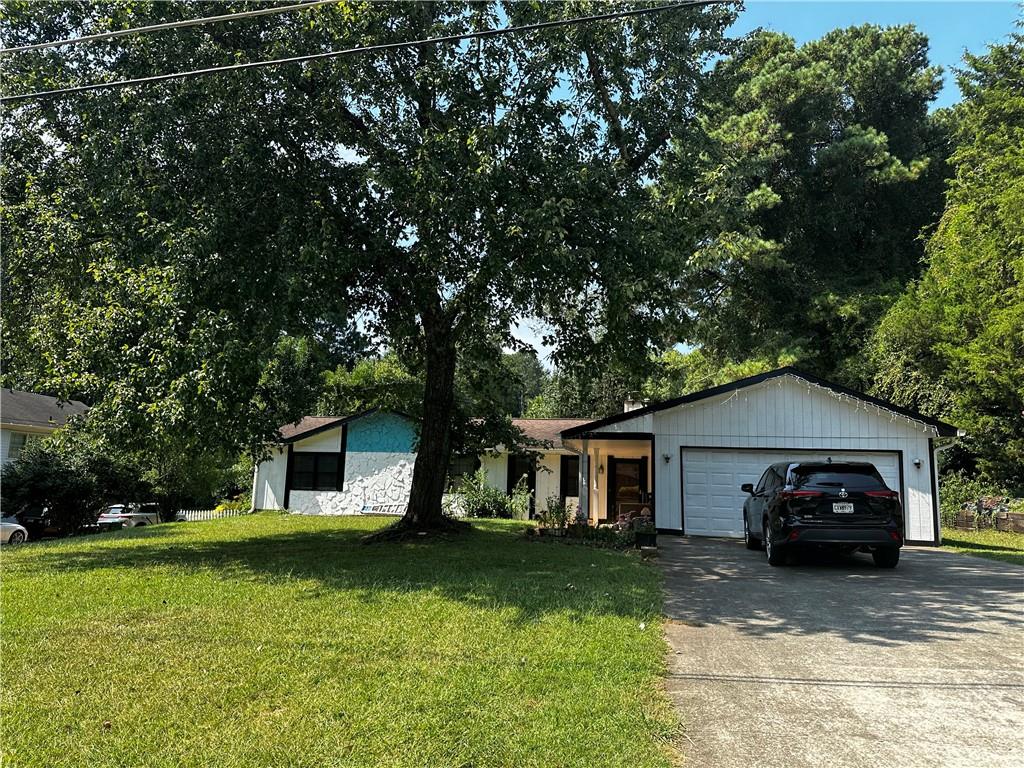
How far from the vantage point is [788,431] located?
1555 centimetres

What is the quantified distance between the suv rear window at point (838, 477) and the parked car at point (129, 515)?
18459 mm

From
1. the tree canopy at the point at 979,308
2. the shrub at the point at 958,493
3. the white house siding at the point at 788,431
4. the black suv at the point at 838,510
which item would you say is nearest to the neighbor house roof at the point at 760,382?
the white house siding at the point at 788,431

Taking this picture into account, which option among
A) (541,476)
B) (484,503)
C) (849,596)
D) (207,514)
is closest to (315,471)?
(207,514)

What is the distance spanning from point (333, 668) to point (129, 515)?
19.3 metres

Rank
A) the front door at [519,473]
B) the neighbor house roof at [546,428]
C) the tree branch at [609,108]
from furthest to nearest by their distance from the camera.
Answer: the front door at [519,473] → the neighbor house roof at [546,428] → the tree branch at [609,108]

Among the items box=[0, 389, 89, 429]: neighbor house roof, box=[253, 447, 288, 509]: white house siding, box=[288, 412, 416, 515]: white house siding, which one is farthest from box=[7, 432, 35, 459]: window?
box=[288, 412, 416, 515]: white house siding

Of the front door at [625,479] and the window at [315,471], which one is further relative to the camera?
the window at [315,471]

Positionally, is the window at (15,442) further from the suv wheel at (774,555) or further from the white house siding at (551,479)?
the suv wheel at (774,555)

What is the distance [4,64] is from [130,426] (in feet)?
22.7

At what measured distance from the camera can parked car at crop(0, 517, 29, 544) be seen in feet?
50.1

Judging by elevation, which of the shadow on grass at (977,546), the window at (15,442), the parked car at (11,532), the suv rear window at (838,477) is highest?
the window at (15,442)

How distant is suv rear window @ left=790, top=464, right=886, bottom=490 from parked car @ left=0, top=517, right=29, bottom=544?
56.5 ft

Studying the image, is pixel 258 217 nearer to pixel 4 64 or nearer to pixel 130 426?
pixel 130 426

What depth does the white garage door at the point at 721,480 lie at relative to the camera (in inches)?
607
